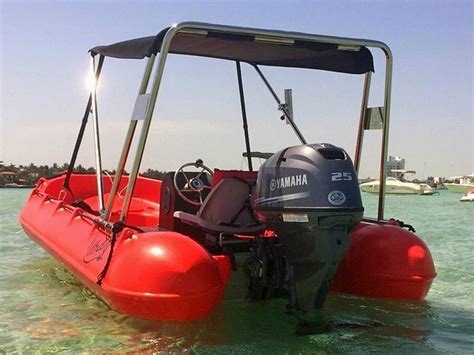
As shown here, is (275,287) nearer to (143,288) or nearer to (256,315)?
(256,315)

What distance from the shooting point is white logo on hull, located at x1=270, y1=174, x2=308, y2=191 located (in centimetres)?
335

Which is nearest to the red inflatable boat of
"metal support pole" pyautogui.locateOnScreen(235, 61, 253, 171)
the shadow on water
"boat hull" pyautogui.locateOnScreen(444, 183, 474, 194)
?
the shadow on water

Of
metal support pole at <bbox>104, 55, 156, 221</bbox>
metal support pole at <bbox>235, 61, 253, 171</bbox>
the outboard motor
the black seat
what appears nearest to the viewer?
the outboard motor

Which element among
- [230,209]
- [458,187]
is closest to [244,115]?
[230,209]

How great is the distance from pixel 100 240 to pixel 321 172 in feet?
5.93

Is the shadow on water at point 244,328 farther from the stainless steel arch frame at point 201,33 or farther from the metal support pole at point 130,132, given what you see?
the metal support pole at point 130,132

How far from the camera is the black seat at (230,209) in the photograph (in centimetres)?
398

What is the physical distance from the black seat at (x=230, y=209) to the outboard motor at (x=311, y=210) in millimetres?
387

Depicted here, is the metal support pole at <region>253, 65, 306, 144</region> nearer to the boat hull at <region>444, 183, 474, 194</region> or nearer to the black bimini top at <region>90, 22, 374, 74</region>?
the black bimini top at <region>90, 22, 374, 74</region>

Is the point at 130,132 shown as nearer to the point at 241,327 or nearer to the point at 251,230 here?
the point at 251,230

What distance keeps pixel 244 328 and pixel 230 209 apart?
2.69 feet

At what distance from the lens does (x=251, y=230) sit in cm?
400

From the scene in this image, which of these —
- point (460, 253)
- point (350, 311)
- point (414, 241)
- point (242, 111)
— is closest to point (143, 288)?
point (350, 311)

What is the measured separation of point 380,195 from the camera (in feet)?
15.0
